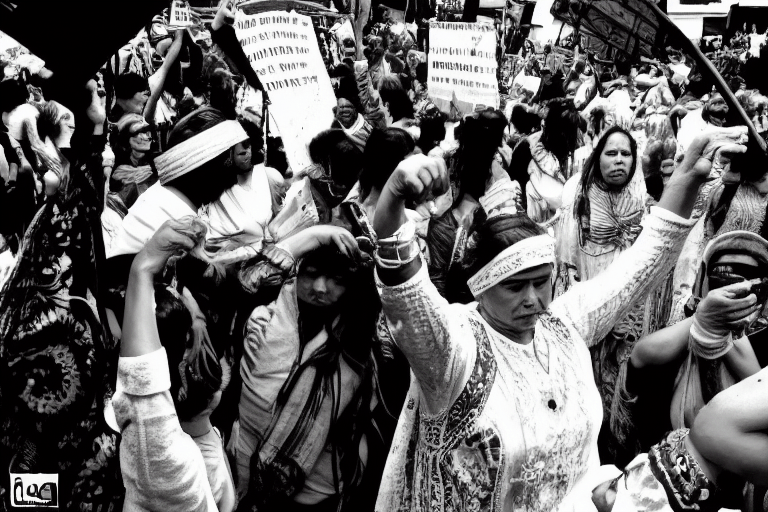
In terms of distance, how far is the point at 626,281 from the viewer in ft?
12.1

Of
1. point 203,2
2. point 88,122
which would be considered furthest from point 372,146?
point 203,2

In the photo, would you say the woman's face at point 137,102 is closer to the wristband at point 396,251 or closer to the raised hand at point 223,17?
the raised hand at point 223,17

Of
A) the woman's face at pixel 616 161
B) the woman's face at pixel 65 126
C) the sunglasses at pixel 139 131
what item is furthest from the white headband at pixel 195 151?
the sunglasses at pixel 139 131

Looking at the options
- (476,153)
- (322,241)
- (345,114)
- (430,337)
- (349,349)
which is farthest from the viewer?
(345,114)

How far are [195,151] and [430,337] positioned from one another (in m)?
1.64

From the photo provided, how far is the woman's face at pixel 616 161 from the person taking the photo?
6.31 metres

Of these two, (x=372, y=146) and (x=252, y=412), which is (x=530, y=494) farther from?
(x=372, y=146)

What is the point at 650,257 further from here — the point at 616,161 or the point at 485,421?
the point at 616,161

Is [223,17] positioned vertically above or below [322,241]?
above

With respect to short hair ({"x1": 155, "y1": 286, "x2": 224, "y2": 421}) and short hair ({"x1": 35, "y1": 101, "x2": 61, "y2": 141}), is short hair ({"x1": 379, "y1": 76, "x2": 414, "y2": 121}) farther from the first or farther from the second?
short hair ({"x1": 155, "y1": 286, "x2": 224, "y2": 421})

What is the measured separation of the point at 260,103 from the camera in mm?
8656

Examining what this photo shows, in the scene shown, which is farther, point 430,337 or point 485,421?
point 485,421

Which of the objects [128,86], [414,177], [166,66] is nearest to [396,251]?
[414,177]

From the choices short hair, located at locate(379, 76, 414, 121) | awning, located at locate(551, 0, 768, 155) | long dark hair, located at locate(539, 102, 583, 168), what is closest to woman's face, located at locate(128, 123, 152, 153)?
short hair, located at locate(379, 76, 414, 121)
